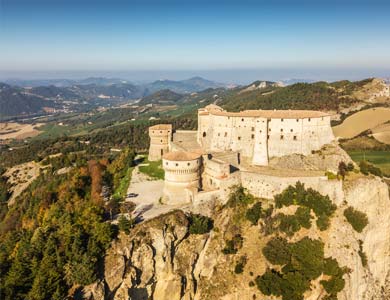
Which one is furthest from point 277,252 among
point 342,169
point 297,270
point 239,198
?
point 342,169

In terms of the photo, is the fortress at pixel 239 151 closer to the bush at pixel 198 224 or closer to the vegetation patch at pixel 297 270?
the bush at pixel 198 224

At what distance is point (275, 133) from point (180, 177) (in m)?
14.1

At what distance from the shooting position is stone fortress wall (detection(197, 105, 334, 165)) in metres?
43.4

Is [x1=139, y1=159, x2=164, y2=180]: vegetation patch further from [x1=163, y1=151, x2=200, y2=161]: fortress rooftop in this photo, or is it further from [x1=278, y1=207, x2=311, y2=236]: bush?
[x1=278, y1=207, x2=311, y2=236]: bush

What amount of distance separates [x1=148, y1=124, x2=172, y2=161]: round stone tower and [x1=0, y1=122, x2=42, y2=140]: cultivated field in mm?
132406

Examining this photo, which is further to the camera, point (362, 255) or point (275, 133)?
point (275, 133)

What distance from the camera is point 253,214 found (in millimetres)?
36000

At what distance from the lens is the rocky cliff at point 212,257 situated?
31.8 metres

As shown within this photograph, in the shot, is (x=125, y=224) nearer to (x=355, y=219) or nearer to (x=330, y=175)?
(x=330, y=175)

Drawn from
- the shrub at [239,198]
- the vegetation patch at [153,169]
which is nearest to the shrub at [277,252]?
the shrub at [239,198]

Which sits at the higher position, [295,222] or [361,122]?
[361,122]

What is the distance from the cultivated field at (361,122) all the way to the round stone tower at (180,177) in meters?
53.4

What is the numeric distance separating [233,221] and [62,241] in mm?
16697

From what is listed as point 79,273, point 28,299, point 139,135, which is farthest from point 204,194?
point 139,135
